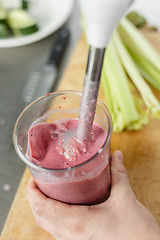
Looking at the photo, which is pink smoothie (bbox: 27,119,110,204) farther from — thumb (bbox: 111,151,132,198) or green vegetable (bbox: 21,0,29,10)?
green vegetable (bbox: 21,0,29,10)

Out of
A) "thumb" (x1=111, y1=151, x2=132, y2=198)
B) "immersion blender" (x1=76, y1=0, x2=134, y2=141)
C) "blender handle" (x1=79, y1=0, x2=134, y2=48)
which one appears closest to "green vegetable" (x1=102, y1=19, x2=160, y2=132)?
"thumb" (x1=111, y1=151, x2=132, y2=198)

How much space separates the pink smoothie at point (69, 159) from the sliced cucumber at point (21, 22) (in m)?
0.87

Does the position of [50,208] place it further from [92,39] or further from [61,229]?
[92,39]

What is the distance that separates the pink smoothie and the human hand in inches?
1.3

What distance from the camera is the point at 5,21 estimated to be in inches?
61.7

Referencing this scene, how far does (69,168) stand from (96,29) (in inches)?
12.2

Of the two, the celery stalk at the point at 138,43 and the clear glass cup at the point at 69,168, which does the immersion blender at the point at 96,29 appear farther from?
the celery stalk at the point at 138,43

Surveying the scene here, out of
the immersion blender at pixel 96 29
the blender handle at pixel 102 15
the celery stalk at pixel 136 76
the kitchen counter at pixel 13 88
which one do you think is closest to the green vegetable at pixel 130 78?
the celery stalk at pixel 136 76

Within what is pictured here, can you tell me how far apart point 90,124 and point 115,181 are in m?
0.22

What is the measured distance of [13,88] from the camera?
142 cm

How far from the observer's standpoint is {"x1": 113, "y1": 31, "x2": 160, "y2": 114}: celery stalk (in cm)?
109

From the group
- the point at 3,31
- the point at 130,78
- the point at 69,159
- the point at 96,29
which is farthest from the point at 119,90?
the point at 3,31

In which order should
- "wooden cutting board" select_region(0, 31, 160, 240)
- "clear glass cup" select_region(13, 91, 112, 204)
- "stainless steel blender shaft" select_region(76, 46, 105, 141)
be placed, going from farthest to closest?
1. "wooden cutting board" select_region(0, 31, 160, 240)
2. "clear glass cup" select_region(13, 91, 112, 204)
3. "stainless steel blender shaft" select_region(76, 46, 105, 141)

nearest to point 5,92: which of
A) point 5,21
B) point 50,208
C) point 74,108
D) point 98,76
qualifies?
point 5,21
